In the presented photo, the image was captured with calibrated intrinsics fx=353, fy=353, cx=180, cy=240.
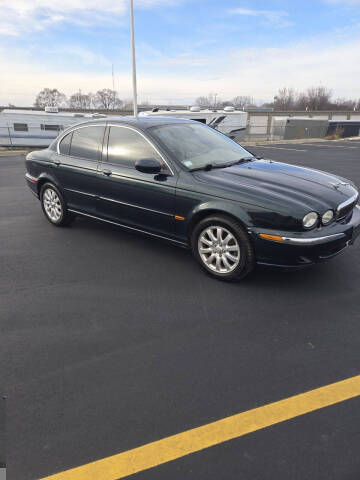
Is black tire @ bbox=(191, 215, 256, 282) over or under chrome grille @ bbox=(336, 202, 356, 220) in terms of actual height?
under

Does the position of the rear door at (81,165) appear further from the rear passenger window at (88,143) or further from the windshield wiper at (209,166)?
the windshield wiper at (209,166)

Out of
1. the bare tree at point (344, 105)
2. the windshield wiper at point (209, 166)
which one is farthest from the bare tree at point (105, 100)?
the windshield wiper at point (209, 166)

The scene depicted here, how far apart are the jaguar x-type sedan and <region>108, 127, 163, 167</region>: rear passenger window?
13 mm

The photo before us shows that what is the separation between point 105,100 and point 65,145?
95380 millimetres

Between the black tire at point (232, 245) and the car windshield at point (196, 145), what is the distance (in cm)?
70

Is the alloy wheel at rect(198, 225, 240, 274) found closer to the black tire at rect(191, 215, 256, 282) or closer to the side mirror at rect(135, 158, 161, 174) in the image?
the black tire at rect(191, 215, 256, 282)

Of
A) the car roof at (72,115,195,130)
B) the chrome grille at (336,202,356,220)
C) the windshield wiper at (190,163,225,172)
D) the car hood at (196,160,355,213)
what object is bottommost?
the chrome grille at (336,202,356,220)

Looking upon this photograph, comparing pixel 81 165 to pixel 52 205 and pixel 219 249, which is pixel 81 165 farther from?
pixel 219 249

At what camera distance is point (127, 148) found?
14.3 ft

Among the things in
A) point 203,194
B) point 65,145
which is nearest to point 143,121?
point 65,145

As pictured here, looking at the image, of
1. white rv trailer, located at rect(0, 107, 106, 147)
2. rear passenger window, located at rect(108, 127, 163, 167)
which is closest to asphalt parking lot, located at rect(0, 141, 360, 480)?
rear passenger window, located at rect(108, 127, 163, 167)

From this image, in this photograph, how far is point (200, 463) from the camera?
1.87 m

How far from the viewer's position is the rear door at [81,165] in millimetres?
4688

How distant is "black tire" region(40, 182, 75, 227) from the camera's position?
5.28 meters
